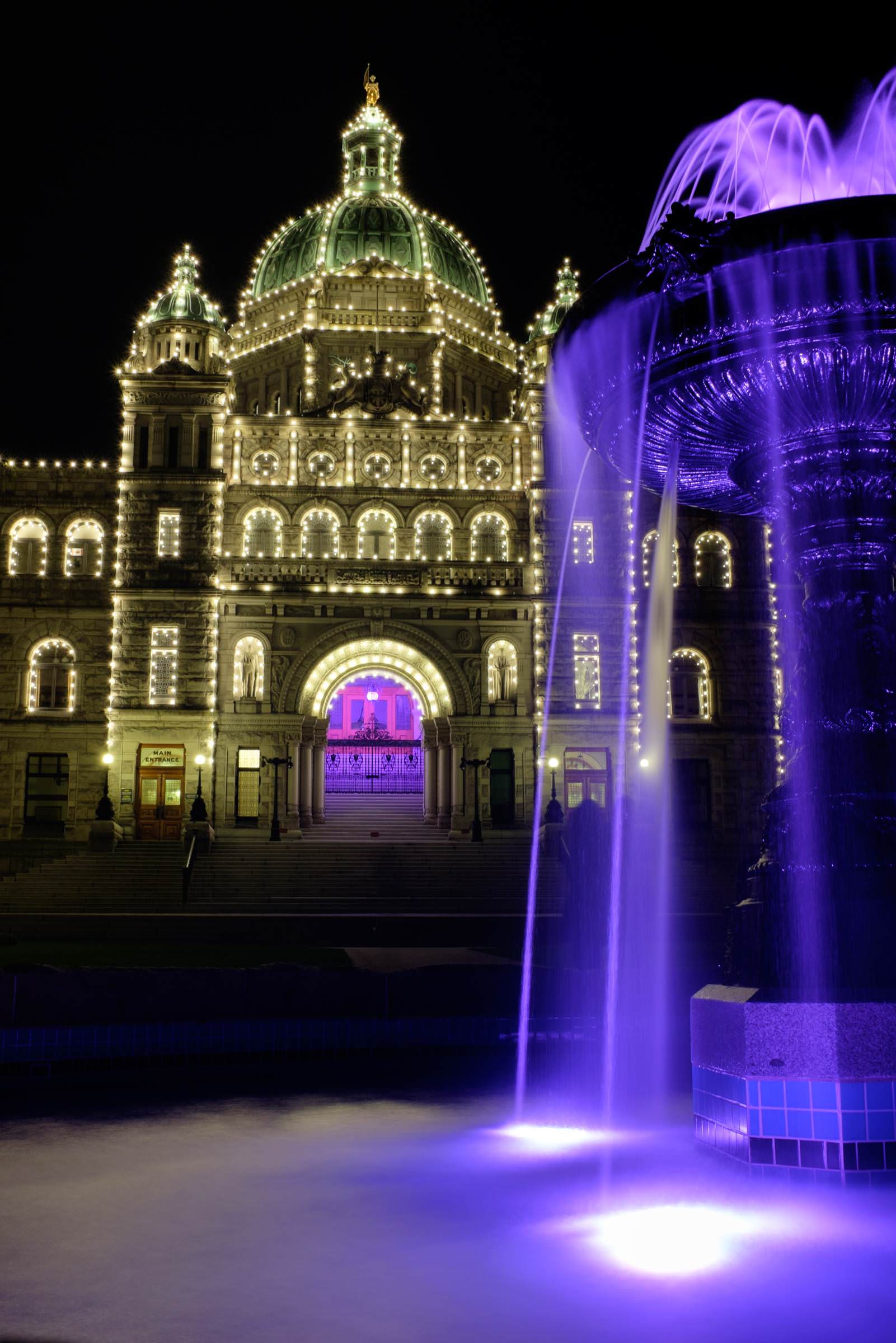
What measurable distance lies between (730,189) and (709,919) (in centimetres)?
1799

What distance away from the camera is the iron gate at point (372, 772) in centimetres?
4609

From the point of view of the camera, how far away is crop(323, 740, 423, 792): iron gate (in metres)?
46.1

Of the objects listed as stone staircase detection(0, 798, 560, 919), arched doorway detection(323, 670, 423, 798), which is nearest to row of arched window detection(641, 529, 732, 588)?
arched doorway detection(323, 670, 423, 798)

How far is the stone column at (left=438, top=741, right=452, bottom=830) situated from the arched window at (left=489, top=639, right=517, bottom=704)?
92.7 inches

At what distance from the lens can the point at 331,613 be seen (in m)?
42.3

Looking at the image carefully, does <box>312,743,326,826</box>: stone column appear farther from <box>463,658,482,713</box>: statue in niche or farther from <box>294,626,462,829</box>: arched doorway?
<box>463,658,482,713</box>: statue in niche

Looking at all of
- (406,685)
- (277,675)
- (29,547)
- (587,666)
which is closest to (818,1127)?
(277,675)

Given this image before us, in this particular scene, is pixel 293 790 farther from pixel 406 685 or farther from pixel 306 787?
pixel 406 685

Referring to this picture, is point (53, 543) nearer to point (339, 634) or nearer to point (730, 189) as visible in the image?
point (339, 634)

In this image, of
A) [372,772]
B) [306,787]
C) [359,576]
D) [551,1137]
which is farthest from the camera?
[372,772]

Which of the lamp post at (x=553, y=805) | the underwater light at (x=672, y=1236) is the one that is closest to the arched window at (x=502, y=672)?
the lamp post at (x=553, y=805)

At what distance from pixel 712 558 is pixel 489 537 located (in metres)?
8.19

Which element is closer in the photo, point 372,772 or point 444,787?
point 444,787

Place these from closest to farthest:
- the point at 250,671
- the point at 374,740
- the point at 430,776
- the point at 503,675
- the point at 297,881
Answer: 1. the point at 297,881
2. the point at 250,671
3. the point at 503,675
4. the point at 430,776
5. the point at 374,740
